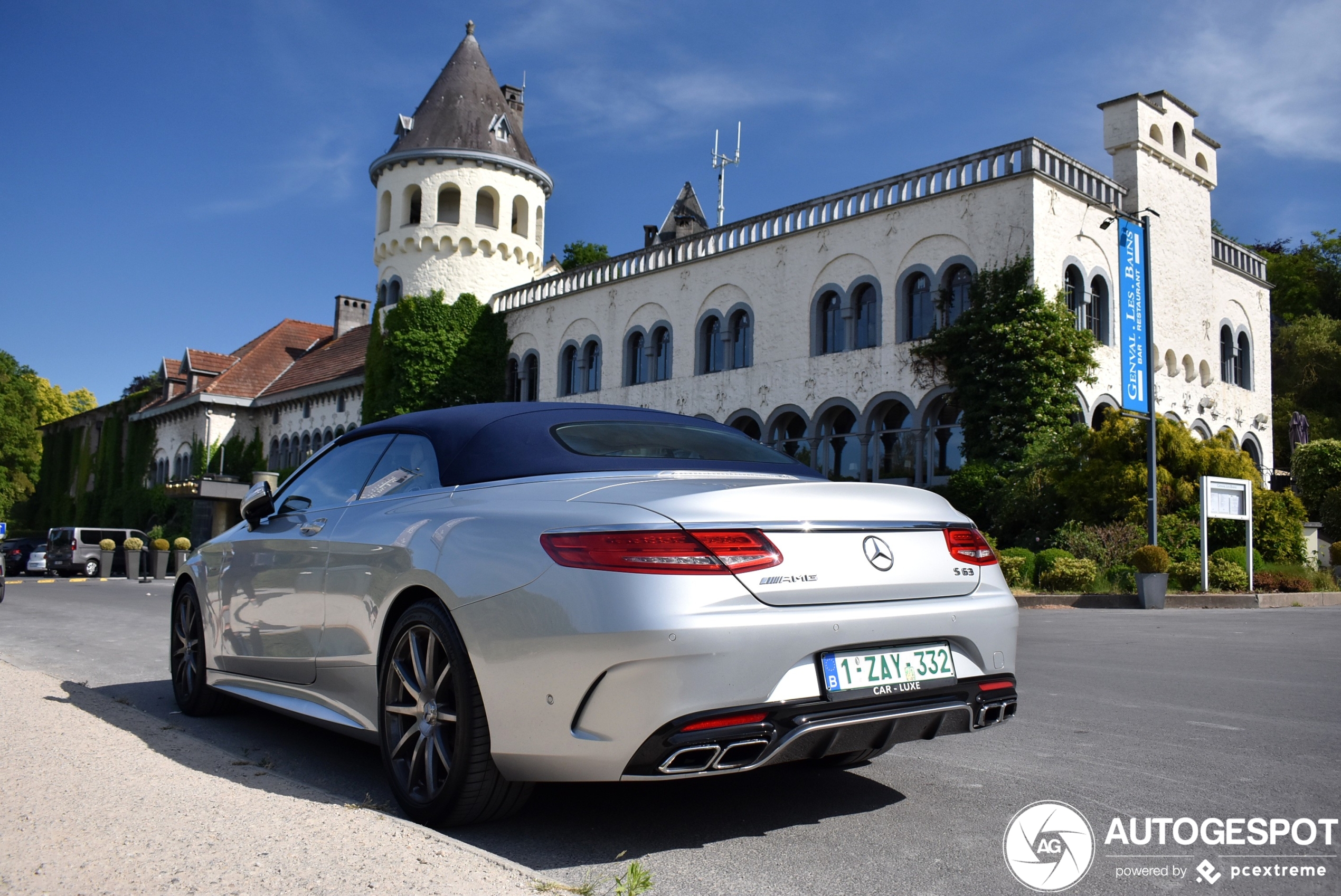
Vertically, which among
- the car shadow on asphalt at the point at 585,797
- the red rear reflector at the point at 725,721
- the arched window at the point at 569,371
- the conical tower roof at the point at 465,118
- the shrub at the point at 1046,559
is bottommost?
the car shadow on asphalt at the point at 585,797

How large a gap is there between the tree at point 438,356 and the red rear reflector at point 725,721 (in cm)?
3526

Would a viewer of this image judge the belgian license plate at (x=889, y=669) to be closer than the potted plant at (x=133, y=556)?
Yes

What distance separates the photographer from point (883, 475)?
1011 inches

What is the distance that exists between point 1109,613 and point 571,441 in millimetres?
12369

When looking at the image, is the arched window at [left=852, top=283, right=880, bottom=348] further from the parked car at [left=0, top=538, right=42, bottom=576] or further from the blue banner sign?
the parked car at [left=0, top=538, right=42, bottom=576]

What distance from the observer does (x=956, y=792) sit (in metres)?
4.17

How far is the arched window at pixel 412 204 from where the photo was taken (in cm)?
3956

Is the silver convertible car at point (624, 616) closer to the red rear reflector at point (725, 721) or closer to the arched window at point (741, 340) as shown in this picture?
the red rear reflector at point (725, 721)

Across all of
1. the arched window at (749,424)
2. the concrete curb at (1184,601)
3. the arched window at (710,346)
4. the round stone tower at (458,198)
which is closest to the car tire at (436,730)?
the concrete curb at (1184,601)

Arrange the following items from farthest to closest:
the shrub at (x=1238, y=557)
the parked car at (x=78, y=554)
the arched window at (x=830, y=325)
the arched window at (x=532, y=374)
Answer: the arched window at (x=532, y=374) < the parked car at (x=78, y=554) < the arched window at (x=830, y=325) < the shrub at (x=1238, y=557)

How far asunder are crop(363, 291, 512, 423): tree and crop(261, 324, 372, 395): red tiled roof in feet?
25.4

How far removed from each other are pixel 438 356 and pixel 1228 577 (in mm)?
27972

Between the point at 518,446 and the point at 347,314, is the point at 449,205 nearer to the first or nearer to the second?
the point at 347,314

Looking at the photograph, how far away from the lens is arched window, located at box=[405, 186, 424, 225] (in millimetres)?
39562
